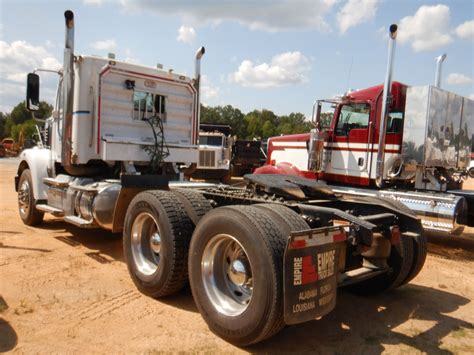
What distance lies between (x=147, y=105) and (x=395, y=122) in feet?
15.1

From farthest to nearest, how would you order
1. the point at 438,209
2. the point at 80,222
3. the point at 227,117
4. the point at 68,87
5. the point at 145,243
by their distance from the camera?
the point at 227,117
the point at 438,209
the point at 68,87
the point at 80,222
the point at 145,243

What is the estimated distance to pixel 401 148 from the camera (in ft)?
27.2

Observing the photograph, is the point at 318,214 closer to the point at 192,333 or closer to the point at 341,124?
the point at 192,333

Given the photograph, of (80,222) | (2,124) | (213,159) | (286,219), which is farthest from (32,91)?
(2,124)

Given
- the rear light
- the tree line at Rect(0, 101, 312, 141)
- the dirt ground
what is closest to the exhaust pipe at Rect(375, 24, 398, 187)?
the dirt ground

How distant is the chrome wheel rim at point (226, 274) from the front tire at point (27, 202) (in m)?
5.29

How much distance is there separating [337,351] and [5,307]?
125 inches

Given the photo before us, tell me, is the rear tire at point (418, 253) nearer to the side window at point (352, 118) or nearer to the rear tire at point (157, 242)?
the rear tire at point (157, 242)

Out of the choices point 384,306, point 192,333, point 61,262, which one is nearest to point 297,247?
point 192,333

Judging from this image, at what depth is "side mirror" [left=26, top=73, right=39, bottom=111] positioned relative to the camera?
755 centimetres

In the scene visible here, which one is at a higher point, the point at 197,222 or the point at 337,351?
the point at 197,222

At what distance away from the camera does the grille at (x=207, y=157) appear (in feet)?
46.8

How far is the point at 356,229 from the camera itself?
151 inches

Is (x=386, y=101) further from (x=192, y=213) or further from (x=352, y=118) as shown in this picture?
(x=192, y=213)
